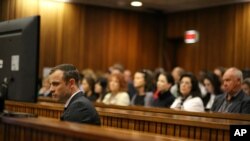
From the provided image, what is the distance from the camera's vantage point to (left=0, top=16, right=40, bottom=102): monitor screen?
10.3 feet

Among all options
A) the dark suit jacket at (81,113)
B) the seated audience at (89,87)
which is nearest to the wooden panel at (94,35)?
the seated audience at (89,87)

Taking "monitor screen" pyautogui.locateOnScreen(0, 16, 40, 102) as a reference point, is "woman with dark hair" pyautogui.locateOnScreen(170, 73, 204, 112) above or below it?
below

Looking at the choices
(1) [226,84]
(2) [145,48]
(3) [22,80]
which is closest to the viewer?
(3) [22,80]

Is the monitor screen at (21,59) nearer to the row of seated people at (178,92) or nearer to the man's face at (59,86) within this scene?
the man's face at (59,86)

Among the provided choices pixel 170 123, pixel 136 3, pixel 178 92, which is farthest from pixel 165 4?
pixel 170 123

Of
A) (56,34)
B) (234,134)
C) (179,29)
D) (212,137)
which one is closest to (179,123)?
(212,137)

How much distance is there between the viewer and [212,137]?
3.70 m

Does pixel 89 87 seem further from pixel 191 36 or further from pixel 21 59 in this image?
pixel 191 36

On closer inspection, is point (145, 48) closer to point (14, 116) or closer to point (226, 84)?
point (226, 84)

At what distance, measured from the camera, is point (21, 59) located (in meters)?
3.19

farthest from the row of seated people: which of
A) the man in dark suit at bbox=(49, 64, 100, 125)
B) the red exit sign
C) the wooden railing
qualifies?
the red exit sign

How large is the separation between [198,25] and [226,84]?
680 cm

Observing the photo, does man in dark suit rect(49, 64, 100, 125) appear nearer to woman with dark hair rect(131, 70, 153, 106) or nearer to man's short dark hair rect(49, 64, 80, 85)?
man's short dark hair rect(49, 64, 80, 85)

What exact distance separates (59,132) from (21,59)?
816 mm
